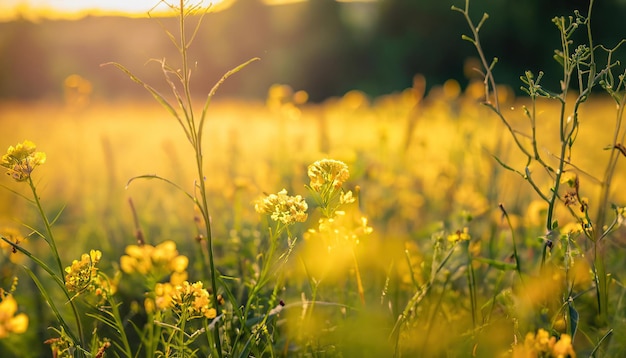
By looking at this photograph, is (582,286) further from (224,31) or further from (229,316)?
(224,31)

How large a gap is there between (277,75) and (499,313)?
36.8ft

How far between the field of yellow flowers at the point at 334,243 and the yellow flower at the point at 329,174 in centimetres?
1

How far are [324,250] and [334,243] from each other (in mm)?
150

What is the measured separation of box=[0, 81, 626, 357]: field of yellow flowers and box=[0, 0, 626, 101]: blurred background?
6.52 meters

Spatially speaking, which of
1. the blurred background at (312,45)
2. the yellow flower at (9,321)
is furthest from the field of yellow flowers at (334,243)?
the blurred background at (312,45)

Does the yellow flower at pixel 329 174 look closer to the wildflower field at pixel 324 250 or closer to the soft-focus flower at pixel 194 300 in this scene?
the wildflower field at pixel 324 250

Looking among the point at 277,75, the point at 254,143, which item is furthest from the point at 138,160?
the point at 277,75

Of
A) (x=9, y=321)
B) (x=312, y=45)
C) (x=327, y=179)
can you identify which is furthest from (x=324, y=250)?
(x=312, y=45)

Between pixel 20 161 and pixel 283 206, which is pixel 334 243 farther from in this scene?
pixel 20 161

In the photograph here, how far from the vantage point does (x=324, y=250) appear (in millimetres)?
1379

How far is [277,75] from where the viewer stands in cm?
1230

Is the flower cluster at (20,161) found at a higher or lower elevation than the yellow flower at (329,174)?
higher

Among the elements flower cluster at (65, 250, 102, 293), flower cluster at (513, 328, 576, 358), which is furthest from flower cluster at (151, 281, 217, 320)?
flower cluster at (513, 328, 576, 358)

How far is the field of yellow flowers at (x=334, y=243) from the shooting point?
115cm
